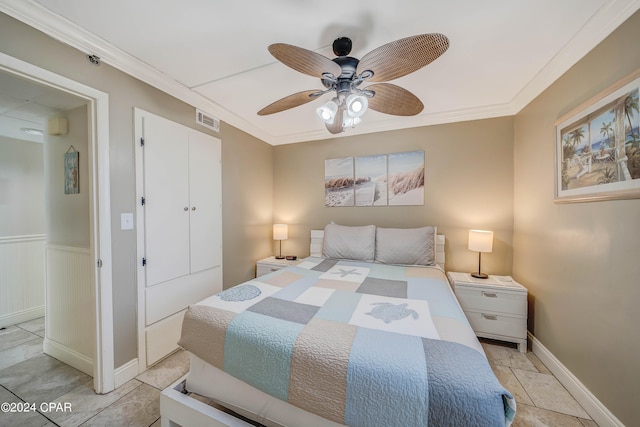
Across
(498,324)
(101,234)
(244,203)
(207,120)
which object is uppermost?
(207,120)

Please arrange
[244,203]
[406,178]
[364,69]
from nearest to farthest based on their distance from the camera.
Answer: [364,69] < [406,178] < [244,203]

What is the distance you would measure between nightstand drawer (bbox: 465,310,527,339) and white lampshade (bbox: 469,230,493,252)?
0.62m

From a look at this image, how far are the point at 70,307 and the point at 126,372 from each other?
0.79 m

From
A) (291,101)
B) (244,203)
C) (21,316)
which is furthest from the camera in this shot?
(244,203)

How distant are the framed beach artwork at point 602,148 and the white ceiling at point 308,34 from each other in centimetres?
43

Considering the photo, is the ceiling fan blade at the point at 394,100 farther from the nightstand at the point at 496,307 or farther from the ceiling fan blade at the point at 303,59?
the nightstand at the point at 496,307

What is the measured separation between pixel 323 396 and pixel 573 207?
2.13 m

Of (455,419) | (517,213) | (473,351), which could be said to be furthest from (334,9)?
(517,213)

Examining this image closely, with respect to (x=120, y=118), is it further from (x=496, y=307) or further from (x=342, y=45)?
(x=496, y=307)

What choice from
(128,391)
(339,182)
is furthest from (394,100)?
(128,391)

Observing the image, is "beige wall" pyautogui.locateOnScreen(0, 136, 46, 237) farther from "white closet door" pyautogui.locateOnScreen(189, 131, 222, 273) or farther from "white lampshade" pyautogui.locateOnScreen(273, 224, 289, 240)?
"white lampshade" pyautogui.locateOnScreen(273, 224, 289, 240)

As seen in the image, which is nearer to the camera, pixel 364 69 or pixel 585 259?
pixel 364 69

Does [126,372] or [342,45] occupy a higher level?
[342,45]

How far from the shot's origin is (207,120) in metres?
2.42
